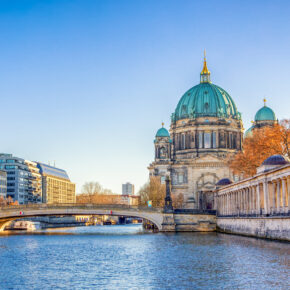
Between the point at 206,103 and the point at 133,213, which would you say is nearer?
the point at 133,213

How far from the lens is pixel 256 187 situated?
63031 millimetres

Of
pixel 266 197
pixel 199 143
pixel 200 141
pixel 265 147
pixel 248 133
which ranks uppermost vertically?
pixel 248 133

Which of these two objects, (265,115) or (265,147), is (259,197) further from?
(265,115)

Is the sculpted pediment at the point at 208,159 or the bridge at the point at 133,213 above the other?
the sculpted pediment at the point at 208,159

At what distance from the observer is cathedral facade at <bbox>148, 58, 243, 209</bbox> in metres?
125

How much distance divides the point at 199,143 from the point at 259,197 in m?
73.0

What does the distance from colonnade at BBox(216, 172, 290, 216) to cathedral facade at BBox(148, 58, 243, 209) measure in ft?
136

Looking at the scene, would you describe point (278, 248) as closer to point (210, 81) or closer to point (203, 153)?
point (203, 153)

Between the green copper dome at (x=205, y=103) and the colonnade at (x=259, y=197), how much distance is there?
5368 cm

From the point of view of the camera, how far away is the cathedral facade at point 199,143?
410 ft

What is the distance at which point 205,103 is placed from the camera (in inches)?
5344

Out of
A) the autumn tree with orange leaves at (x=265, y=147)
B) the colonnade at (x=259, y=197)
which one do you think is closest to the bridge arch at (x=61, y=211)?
the colonnade at (x=259, y=197)

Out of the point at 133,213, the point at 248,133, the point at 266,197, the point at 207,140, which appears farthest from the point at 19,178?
the point at 266,197

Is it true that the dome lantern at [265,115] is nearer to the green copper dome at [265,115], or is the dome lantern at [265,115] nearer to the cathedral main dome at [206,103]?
the green copper dome at [265,115]
